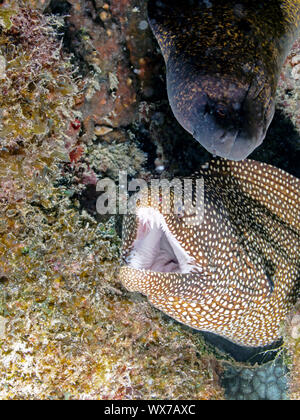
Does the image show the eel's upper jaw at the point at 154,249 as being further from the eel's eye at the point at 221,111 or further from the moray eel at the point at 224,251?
the eel's eye at the point at 221,111

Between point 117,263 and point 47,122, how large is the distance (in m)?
1.46

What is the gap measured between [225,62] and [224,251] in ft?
5.40

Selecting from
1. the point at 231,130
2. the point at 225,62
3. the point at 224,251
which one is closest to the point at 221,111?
the point at 231,130

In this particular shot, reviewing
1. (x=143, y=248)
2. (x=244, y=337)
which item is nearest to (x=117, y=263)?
(x=143, y=248)

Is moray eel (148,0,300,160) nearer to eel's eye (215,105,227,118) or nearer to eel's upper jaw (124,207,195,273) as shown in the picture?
eel's eye (215,105,227,118)

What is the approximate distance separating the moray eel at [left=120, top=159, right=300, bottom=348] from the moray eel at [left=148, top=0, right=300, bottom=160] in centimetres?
64

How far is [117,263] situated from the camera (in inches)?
122

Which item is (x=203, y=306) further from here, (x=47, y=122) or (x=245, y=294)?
(x=47, y=122)

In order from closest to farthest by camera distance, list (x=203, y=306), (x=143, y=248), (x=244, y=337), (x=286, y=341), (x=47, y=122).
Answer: (x=47, y=122)
(x=143, y=248)
(x=203, y=306)
(x=286, y=341)
(x=244, y=337)

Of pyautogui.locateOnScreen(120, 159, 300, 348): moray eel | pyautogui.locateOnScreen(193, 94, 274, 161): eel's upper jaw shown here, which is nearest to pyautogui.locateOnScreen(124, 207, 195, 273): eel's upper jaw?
pyautogui.locateOnScreen(120, 159, 300, 348): moray eel

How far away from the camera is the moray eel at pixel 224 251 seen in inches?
106

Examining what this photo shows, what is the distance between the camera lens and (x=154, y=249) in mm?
2904

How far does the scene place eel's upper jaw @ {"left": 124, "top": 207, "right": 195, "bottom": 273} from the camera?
2711mm

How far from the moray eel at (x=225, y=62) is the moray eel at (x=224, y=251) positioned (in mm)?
639
